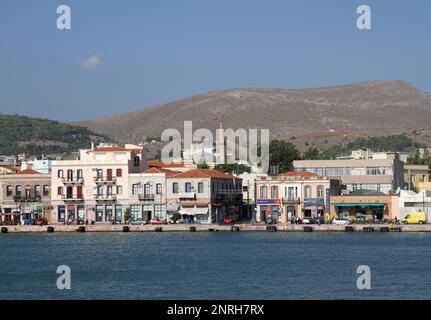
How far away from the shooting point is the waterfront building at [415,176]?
4621 inches

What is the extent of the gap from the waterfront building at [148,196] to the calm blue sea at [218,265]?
462 inches

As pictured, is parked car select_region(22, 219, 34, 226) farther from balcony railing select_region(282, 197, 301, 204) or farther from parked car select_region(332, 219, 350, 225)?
parked car select_region(332, 219, 350, 225)

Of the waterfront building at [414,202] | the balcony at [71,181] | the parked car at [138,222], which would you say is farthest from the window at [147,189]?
the waterfront building at [414,202]

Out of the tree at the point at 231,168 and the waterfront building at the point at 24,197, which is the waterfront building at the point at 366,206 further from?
the waterfront building at the point at 24,197

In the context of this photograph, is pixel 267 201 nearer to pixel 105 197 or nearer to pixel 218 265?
pixel 105 197

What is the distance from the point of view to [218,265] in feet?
194

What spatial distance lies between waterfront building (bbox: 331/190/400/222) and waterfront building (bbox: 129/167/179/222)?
49.9 ft

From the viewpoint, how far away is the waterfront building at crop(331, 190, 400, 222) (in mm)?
99188

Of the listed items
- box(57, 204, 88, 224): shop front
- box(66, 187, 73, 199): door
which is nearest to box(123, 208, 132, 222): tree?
box(57, 204, 88, 224): shop front

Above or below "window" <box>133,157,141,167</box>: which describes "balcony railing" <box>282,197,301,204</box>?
below

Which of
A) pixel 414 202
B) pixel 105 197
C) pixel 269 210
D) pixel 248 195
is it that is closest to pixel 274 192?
pixel 269 210

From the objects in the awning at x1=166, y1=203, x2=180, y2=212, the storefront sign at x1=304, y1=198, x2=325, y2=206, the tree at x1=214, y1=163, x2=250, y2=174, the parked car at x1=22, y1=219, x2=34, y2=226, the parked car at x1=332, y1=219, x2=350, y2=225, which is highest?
the tree at x1=214, y1=163, x2=250, y2=174

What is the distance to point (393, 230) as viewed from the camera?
89.8 meters

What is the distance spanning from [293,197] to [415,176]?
1035 inches
